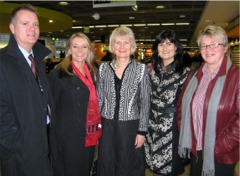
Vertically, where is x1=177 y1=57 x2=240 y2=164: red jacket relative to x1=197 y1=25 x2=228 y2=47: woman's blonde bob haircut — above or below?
below

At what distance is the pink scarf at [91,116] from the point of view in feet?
8.72

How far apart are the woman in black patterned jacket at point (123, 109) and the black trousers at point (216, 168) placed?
566 millimetres

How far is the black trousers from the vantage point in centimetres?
212

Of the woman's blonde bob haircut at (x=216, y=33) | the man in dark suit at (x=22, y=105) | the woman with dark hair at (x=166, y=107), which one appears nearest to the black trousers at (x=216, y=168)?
the woman with dark hair at (x=166, y=107)

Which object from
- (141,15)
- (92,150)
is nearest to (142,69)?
(92,150)

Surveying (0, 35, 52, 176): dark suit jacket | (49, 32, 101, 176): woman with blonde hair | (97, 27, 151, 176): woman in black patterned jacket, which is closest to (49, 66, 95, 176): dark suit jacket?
(49, 32, 101, 176): woman with blonde hair

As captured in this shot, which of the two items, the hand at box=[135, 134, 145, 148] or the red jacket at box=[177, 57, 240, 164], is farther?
the hand at box=[135, 134, 145, 148]

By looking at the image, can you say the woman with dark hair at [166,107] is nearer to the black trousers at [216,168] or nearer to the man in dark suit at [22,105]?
the black trousers at [216,168]

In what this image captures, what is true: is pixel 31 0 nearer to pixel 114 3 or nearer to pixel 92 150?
pixel 114 3

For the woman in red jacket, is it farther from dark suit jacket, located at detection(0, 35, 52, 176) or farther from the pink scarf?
dark suit jacket, located at detection(0, 35, 52, 176)

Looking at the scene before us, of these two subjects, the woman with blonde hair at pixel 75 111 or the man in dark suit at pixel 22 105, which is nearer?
the man in dark suit at pixel 22 105

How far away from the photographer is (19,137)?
1.97 m

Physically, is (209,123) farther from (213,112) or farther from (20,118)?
(20,118)

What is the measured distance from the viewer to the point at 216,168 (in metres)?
2.12
